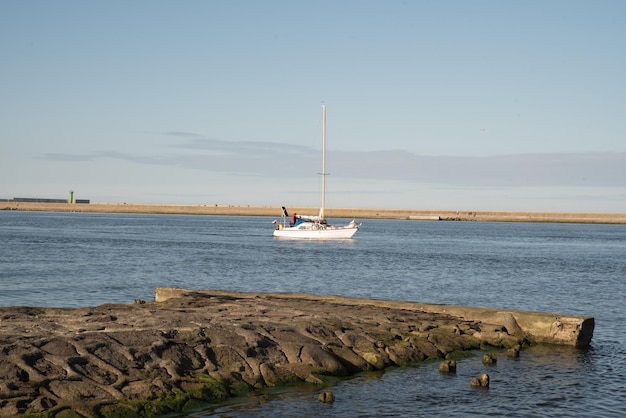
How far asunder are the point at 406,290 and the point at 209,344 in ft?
77.4

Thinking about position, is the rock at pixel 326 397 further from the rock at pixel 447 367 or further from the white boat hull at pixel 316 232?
the white boat hull at pixel 316 232

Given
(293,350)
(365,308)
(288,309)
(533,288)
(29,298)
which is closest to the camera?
(293,350)

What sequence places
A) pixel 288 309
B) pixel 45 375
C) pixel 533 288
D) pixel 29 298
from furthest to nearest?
1. pixel 533 288
2. pixel 29 298
3. pixel 288 309
4. pixel 45 375

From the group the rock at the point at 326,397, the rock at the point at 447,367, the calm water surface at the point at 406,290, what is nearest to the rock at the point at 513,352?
the calm water surface at the point at 406,290

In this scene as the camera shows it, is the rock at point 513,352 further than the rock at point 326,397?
Yes

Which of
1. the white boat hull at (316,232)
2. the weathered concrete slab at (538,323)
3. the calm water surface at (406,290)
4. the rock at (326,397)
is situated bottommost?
the calm water surface at (406,290)

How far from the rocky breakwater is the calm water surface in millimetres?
659

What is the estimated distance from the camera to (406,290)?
38312 millimetres

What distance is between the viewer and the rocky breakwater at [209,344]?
12961 millimetres

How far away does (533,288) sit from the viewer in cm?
4056

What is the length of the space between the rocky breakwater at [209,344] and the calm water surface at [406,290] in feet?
2.16

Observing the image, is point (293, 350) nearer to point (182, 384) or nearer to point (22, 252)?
point (182, 384)

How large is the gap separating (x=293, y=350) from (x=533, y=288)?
27023 millimetres

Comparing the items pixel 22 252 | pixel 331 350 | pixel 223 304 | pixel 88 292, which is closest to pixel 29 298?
Result: pixel 88 292
